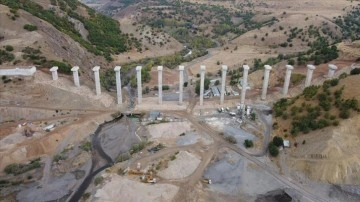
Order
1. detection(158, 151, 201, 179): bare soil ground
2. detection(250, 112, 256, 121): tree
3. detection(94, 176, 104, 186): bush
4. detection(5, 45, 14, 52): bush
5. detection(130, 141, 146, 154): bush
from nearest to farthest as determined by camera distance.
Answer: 1. detection(94, 176, 104, 186): bush
2. detection(158, 151, 201, 179): bare soil ground
3. detection(130, 141, 146, 154): bush
4. detection(250, 112, 256, 121): tree
5. detection(5, 45, 14, 52): bush

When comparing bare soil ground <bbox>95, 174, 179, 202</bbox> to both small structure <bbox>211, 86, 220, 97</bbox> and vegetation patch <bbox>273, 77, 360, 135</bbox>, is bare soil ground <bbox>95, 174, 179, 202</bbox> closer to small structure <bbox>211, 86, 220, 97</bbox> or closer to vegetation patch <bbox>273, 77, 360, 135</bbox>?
vegetation patch <bbox>273, 77, 360, 135</bbox>

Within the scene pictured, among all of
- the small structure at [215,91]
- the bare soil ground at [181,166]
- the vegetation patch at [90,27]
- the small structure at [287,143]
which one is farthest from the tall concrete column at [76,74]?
the small structure at [287,143]

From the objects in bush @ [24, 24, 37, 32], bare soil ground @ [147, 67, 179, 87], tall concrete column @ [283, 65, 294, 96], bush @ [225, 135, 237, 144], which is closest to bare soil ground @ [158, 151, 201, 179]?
bush @ [225, 135, 237, 144]

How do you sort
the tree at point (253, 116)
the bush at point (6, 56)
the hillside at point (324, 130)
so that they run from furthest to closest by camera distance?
the bush at point (6, 56) → the tree at point (253, 116) → the hillside at point (324, 130)

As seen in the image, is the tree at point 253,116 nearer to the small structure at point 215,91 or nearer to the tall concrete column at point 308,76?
the small structure at point 215,91

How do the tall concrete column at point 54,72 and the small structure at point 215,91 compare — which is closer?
the tall concrete column at point 54,72

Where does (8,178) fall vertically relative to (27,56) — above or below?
below

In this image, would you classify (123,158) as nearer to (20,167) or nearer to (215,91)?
(20,167)

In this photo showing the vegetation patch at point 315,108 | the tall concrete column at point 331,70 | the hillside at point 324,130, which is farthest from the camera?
the tall concrete column at point 331,70

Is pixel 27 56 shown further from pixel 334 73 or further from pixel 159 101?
pixel 334 73

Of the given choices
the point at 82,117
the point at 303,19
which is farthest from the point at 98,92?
the point at 303,19

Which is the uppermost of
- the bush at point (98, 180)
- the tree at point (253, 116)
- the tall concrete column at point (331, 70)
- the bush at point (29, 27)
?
the bush at point (29, 27)
